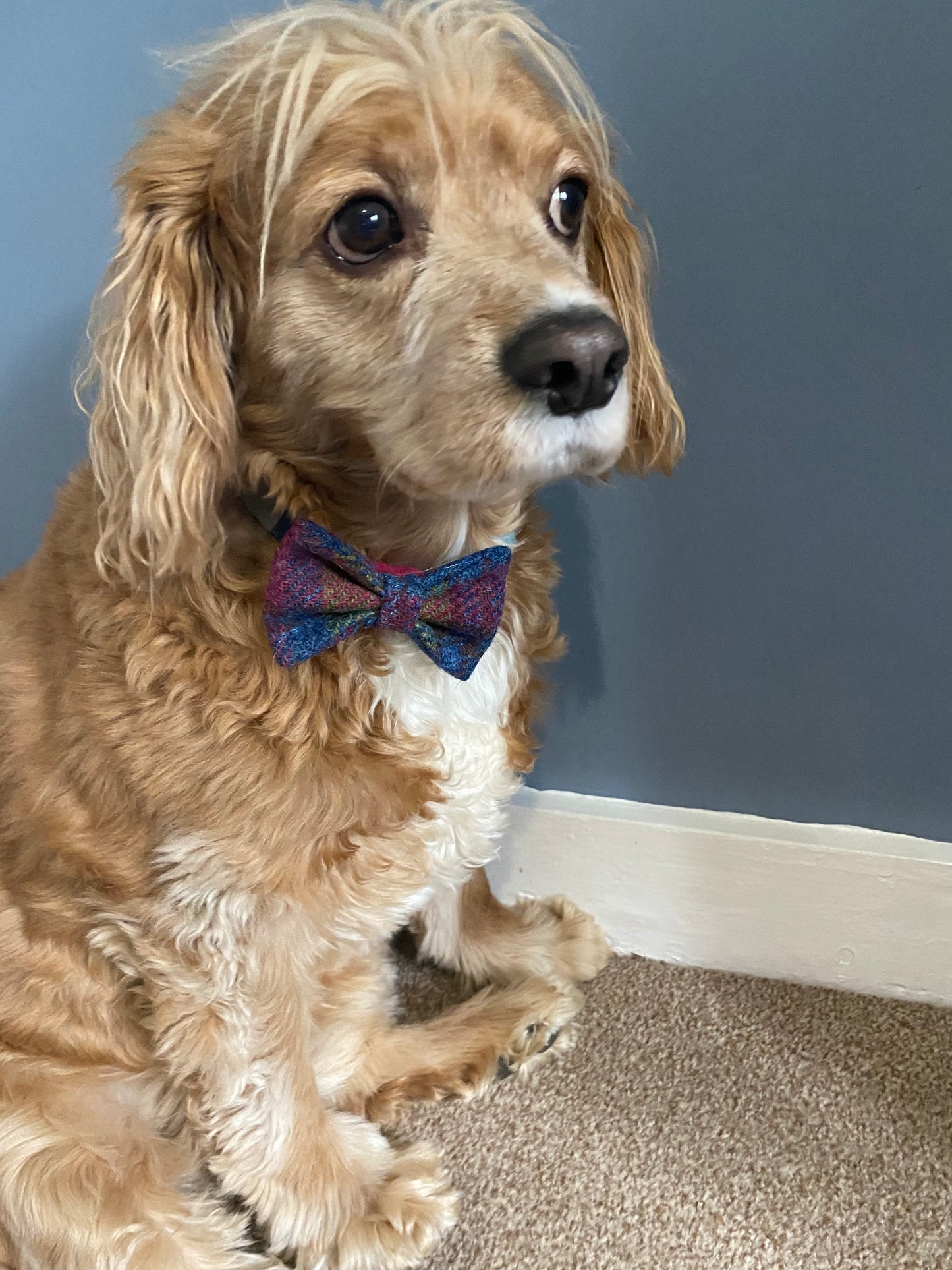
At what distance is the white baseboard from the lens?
124cm

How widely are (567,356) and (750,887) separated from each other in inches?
35.4

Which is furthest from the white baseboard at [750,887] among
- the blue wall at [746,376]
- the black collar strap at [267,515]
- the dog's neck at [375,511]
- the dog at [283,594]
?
the black collar strap at [267,515]

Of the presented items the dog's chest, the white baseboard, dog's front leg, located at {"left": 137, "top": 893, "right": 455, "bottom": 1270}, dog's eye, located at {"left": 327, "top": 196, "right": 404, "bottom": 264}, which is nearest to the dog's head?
dog's eye, located at {"left": 327, "top": 196, "right": 404, "bottom": 264}

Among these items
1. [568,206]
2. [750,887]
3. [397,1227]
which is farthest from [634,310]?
[397,1227]

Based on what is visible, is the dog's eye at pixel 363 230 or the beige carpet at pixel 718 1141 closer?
Answer: the dog's eye at pixel 363 230

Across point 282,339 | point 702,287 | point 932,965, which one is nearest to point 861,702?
point 932,965

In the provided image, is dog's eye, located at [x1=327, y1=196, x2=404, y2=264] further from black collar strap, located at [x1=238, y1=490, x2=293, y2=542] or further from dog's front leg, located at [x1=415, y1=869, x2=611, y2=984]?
dog's front leg, located at [x1=415, y1=869, x2=611, y2=984]

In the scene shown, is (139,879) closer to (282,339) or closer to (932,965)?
(282,339)

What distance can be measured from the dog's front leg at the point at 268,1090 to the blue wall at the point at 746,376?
22.9 inches

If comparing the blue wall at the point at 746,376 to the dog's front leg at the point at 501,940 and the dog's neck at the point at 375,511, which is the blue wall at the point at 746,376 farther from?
the dog's neck at the point at 375,511

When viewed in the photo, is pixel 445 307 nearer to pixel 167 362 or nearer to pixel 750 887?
pixel 167 362

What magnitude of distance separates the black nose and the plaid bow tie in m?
0.24

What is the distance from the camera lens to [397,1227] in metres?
1.05

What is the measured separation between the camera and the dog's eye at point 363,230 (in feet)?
2.60
